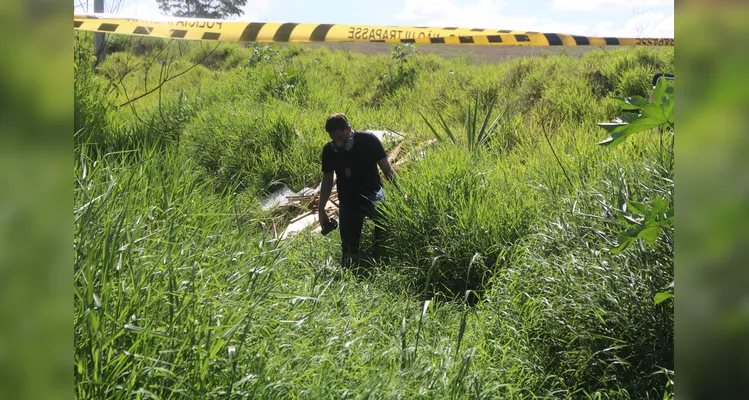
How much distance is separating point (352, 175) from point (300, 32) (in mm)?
1611

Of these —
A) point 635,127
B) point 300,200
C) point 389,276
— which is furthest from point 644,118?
point 300,200

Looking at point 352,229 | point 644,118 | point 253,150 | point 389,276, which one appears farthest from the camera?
point 253,150

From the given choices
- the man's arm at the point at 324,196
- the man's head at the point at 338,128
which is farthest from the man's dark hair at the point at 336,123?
the man's arm at the point at 324,196

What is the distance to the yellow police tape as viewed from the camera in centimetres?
643

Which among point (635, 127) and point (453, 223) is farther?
point (453, 223)

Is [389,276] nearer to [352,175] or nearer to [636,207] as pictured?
[352,175]

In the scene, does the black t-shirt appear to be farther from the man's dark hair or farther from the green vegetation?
the green vegetation

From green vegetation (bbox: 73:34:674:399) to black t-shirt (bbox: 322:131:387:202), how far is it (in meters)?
0.37

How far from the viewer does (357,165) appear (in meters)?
5.93

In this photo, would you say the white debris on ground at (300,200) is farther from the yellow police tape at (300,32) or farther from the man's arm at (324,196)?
the yellow police tape at (300,32)

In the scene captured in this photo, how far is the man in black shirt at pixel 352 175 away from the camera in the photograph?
5.86 metres

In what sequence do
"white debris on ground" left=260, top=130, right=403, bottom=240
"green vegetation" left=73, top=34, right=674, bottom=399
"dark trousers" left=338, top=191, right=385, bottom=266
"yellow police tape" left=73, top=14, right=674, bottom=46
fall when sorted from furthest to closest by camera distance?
"white debris on ground" left=260, top=130, right=403, bottom=240
"yellow police tape" left=73, top=14, right=674, bottom=46
"dark trousers" left=338, top=191, right=385, bottom=266
"green vegetation" left=73, top=34, right=674, bottom=399

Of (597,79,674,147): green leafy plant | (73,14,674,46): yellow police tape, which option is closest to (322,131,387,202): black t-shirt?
(73,14,674,46): yellow police tape
